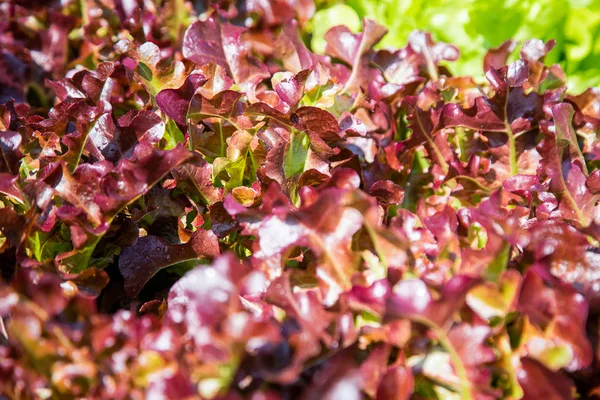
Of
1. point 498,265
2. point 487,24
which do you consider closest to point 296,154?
point 498,265

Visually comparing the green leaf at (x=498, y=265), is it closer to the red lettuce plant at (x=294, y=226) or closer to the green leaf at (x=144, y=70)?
the red lettuce plant at (x=294, y=226)

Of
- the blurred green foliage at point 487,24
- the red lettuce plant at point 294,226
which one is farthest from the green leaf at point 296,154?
the blurred green foliage at point 487,24

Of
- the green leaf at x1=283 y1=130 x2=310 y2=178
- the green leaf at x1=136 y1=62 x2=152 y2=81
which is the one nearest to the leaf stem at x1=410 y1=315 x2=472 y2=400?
the green leaf at x1=283 y1=130 x2=310 y2=178

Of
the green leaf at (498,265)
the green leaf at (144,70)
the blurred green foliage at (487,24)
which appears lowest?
the blurred green foliage at (487,24)

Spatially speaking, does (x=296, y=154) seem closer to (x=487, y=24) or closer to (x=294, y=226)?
(x=294, y=226)

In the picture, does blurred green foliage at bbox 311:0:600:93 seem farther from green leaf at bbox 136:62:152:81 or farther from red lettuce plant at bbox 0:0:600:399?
green leaf at bbox 136:62:152:81

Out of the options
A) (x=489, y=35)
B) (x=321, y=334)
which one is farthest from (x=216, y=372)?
(x=489, y=35)
